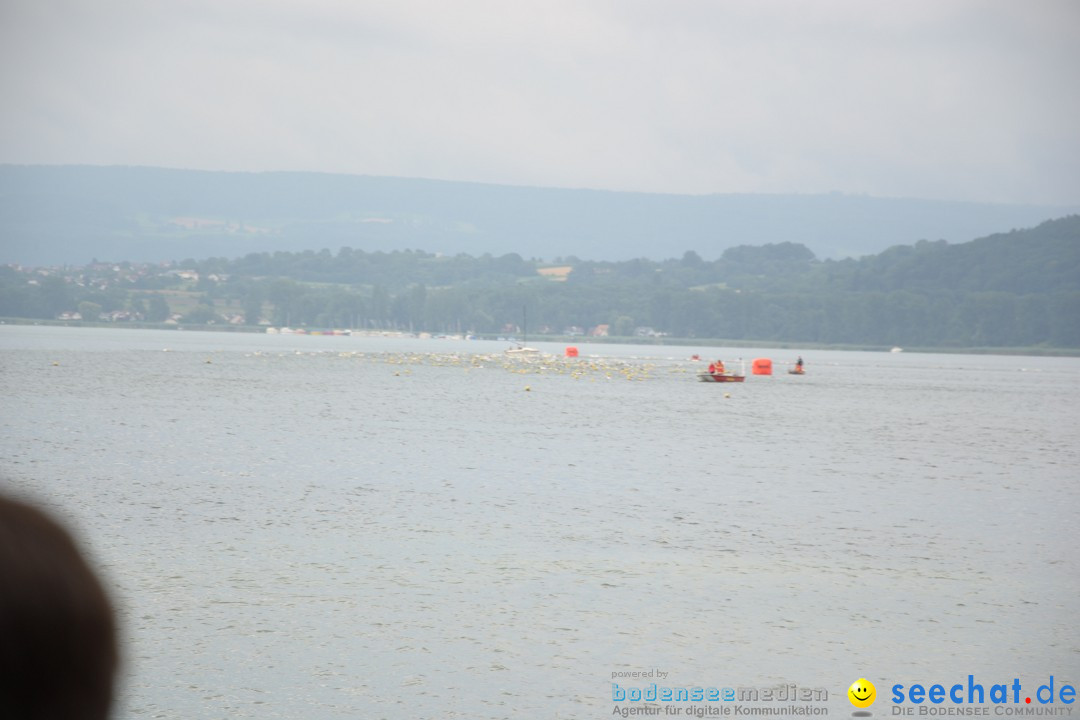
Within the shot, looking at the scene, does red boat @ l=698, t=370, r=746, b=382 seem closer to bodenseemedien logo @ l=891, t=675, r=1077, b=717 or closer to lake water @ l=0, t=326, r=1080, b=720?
lake water @ l=0, t=326, r=1080, b=720

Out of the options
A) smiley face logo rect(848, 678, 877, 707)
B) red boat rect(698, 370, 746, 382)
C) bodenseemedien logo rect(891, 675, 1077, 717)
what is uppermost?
red boat rect(698, 370, 746, 382)

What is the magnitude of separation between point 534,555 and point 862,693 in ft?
30.7

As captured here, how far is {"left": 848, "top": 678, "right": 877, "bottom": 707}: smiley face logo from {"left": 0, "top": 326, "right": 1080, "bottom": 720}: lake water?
146 mm

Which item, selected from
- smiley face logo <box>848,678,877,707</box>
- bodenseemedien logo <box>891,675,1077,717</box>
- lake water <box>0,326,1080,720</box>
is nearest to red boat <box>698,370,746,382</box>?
lake water <box>0,326,1080,720</box>

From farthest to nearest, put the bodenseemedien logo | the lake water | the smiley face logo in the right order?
1. the lake water
2. the bodenseemedien logo
3. the smiley face logo

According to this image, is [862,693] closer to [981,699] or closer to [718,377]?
[981,699]

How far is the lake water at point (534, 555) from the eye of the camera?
15.9 meters

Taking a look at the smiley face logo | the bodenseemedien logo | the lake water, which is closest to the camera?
the smiley face logo

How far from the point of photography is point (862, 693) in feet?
51.1

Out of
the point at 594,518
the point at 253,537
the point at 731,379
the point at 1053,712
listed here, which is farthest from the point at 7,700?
the point at 731,379

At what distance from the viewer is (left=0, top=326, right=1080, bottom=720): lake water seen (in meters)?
15.9

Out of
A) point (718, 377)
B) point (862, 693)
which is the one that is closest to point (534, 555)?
point (862, 693)

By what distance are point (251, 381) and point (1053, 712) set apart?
78.7 meters

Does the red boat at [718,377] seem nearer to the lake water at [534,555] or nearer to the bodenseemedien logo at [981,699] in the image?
the lake water at [534,555]
